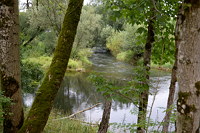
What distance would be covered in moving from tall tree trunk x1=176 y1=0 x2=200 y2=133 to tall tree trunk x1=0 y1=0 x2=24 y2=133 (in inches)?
76.4

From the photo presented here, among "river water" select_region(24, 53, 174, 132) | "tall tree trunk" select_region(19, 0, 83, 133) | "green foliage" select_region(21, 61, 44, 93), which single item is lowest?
"river water" select_region(24, 53, 174, 132)

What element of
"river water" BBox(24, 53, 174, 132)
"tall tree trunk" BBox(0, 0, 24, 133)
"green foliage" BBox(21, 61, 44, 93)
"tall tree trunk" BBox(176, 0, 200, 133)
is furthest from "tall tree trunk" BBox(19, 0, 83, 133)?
"river water" BBox(24, 53, 174, 132)

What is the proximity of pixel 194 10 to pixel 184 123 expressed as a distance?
623mm

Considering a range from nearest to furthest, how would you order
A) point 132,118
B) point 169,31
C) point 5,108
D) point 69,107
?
point 5,108
point 169,31
point 132,118
point 69,107

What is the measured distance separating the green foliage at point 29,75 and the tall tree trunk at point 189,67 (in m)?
5.14

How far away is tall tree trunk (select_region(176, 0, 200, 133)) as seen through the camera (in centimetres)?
91

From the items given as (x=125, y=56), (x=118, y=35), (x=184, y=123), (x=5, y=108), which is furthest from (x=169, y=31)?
(x=118, y=35)

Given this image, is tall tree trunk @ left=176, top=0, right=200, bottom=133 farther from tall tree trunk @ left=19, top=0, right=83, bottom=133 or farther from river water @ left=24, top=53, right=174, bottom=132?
river water @ left=24, top=53, right=174, bottom=132

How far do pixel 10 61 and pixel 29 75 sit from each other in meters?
4.01

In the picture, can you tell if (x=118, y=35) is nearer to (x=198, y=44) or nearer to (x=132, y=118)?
(x=132, y=118)

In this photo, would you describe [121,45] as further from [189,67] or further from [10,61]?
[189,67]

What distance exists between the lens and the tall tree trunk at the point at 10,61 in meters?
2.12

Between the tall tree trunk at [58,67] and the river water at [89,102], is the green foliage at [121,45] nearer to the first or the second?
the river water at [89,102]

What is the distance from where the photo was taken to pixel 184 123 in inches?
38.3
